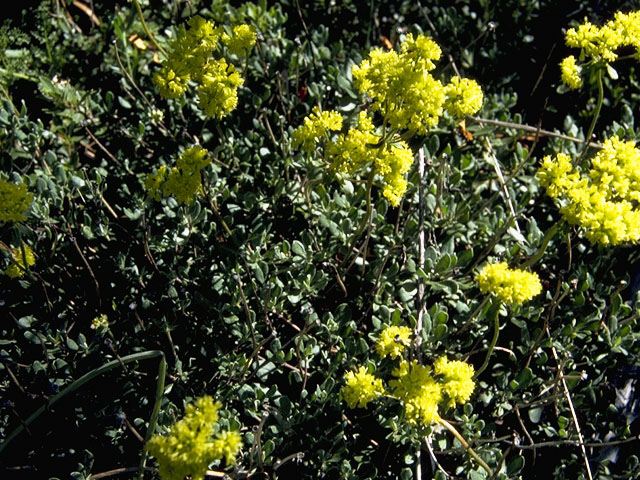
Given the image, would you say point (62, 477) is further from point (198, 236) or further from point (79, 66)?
point (79, 66)

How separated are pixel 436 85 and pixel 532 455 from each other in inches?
76.8

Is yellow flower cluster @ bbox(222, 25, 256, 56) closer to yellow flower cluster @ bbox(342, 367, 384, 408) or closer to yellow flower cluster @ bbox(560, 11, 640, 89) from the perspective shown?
yellow flower cluster @ bbox(560, 11, 640, 89)

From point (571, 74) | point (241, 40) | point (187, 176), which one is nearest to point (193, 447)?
point (187, 176)

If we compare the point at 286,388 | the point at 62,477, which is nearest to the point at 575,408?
the point at 286,388

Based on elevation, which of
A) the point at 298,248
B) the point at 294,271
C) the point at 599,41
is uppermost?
the point at 599,41

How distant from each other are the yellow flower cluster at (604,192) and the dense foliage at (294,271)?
0.01m

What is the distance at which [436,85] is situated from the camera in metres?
Answer: 2.61

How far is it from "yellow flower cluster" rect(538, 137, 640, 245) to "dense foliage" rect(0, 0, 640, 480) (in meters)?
0.01

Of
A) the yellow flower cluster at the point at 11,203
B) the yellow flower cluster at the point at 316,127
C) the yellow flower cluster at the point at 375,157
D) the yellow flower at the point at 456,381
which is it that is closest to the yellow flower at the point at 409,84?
the yellow flower cluster at the point at 375,157

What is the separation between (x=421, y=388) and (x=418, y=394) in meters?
0.03

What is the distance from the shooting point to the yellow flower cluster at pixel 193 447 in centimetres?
202

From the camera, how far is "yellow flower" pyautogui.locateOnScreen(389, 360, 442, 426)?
99.9 inches

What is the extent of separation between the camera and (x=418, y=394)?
2568 millimetres

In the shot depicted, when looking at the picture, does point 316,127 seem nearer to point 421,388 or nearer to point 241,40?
point 241,40
